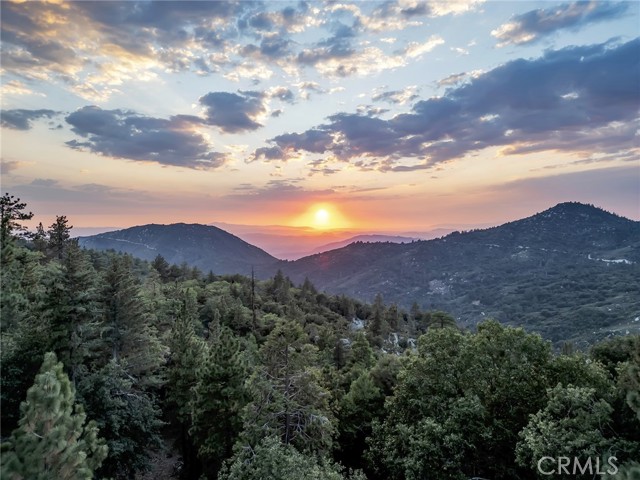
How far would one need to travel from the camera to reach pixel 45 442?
992 cm

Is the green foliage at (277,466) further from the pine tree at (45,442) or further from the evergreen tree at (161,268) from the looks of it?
the evergreen tree at (161,268)

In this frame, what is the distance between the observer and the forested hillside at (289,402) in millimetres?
12758

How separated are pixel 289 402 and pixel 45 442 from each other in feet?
29.7

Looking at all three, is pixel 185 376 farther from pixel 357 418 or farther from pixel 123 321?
pixel 357 418

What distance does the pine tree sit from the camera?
958 cm

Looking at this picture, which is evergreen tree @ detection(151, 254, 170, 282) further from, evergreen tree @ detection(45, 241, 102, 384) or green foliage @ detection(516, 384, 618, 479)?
green foliage @ detection(516, 384, 618, 479)

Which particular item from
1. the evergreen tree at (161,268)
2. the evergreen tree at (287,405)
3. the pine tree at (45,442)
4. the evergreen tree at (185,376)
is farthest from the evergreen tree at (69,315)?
the evergreen tree at (161,268)

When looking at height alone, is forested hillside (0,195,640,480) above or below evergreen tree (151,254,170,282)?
below

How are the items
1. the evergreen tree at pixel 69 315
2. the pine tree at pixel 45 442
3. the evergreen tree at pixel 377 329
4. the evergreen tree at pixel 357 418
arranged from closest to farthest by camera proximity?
the pine tree at pixel 45 442, the evergreen tree at pixel 69 315, the evergreen tree at pixel 357 418, the evergreen tree at pixel 377 329

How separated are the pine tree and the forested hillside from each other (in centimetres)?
3

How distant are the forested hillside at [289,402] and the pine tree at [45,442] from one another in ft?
0.11

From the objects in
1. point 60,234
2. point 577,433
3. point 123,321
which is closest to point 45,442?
point 577,433

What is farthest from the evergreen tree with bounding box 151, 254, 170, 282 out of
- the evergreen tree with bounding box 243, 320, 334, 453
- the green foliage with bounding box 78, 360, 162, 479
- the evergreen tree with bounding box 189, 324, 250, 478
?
the evergreen tree with bounding box 243, 320, 334, 453

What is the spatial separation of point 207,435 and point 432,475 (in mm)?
13063
